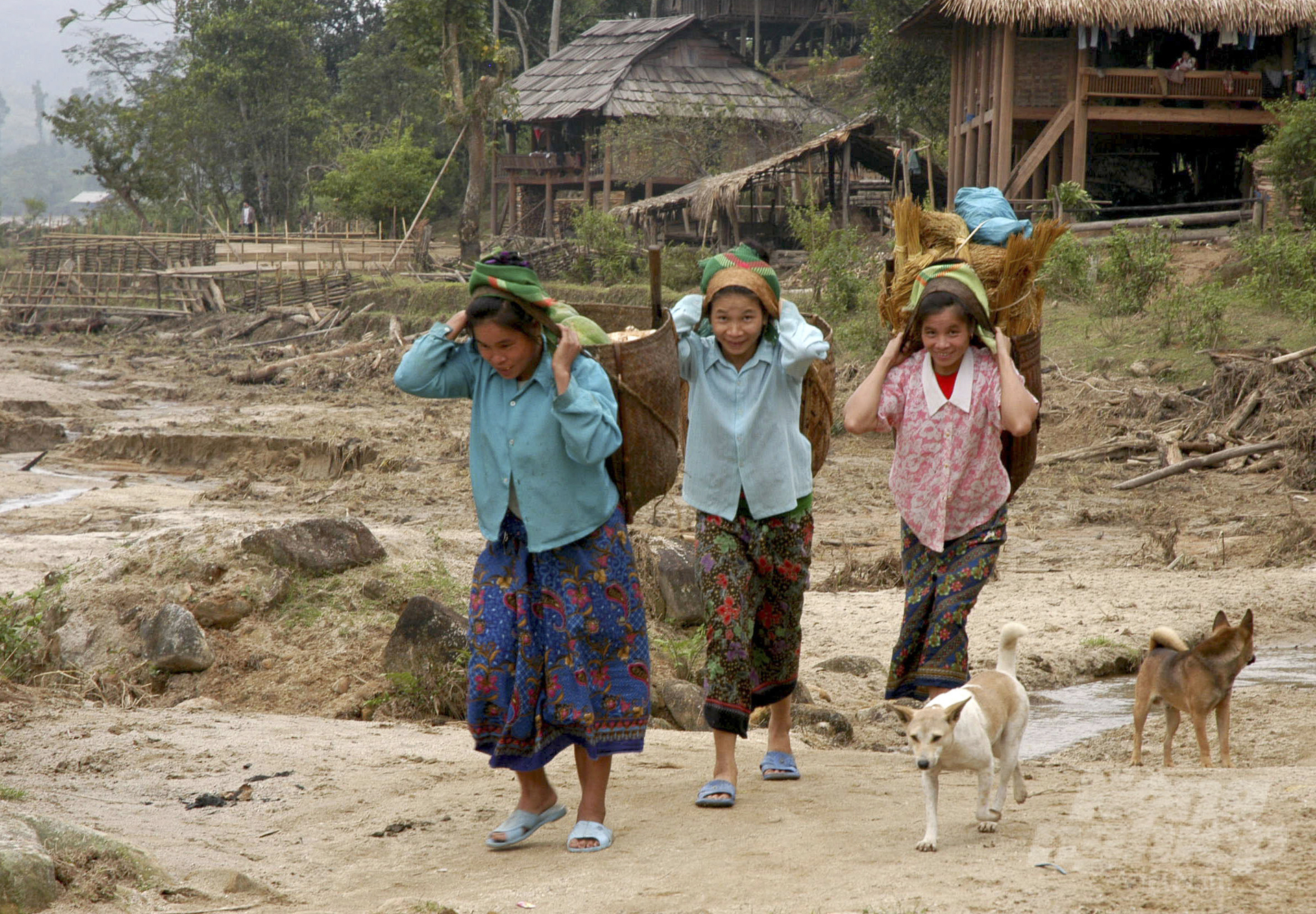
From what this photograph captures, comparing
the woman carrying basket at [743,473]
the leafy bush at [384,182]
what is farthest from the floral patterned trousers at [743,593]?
the leafy bush at [384,182]

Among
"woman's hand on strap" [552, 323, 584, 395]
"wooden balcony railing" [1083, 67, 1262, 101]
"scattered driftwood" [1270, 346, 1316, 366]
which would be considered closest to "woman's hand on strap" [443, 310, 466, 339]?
"woman's hand on strap" [552, 323, 584, 395]

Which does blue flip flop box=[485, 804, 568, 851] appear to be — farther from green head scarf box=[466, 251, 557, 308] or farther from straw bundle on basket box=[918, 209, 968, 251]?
straw bundle on basket box=[918, 209, 968, 251]

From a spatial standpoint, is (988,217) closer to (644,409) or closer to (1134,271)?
(644,409)

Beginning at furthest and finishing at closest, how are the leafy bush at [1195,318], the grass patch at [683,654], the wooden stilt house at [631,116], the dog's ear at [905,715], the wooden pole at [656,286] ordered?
the wooden stilt house at [631,116]
the leafy bush at [1195,318]
the grass patch at [683,654]
the wooden pole at [656,286]
the dog's ear at [905,715]

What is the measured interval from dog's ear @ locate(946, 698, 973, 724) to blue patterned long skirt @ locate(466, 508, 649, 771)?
2.96 ft

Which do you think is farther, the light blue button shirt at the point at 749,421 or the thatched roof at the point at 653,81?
the thatched roof at the point at 653,81

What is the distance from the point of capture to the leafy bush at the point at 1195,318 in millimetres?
13109

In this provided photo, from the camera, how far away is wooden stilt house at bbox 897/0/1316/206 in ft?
62.3

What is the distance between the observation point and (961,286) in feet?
12.7

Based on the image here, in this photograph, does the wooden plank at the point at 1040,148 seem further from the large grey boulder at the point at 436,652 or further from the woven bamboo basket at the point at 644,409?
the woven bamboo basket at the point at 644,409

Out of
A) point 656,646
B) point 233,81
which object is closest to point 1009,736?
point 656,646

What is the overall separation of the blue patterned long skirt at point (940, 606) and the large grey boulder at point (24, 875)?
2.39 meters

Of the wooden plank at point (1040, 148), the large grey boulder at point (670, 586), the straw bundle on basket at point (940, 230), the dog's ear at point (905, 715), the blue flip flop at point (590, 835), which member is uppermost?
the wooden plank at point (1040, 148)

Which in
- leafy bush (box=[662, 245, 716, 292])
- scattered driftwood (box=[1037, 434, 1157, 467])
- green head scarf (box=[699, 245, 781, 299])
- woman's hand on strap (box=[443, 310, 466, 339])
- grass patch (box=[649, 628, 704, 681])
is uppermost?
leafy bush (box=[662, 245, 716, 292])
